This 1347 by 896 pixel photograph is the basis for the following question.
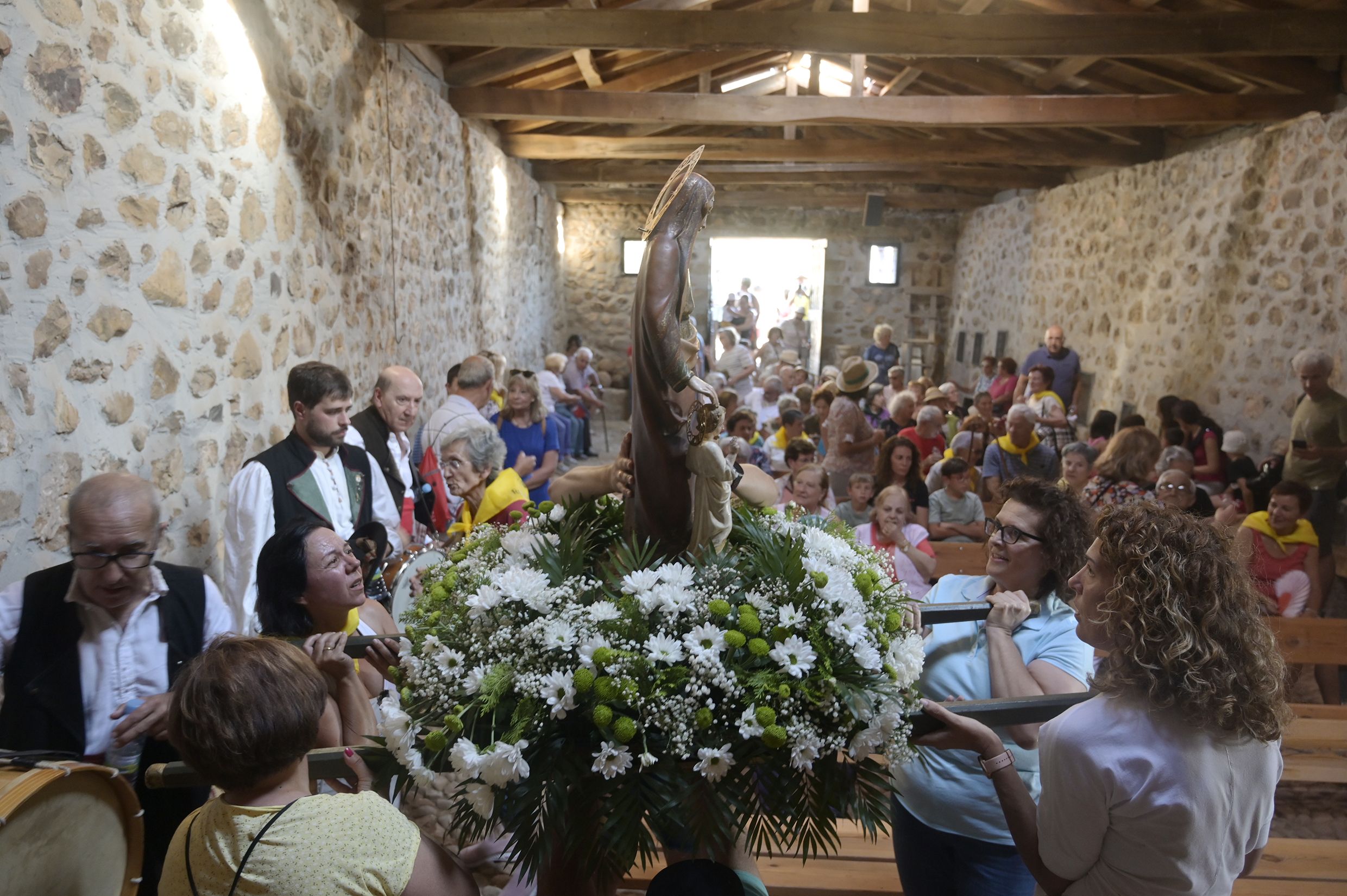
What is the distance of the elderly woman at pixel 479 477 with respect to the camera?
364cm

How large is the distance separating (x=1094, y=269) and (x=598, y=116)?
6.56m

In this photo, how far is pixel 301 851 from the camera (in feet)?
4.25

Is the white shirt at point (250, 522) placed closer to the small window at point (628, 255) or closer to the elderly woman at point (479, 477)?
the elderly woman at point (479, 477)

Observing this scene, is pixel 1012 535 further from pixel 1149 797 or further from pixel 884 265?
pixel 884 265

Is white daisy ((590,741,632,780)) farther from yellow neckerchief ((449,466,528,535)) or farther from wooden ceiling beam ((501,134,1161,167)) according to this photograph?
wooden ceiling beam ((501,134,1161,167))

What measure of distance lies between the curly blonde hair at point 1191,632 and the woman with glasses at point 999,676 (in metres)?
0.45

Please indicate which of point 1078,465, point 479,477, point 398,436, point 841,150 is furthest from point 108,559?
point 841,150

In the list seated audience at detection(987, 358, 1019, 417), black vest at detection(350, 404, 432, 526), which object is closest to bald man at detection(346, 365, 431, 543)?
black vest at detection(350, 404, 432, 526)

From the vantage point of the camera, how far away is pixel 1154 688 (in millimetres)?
1347

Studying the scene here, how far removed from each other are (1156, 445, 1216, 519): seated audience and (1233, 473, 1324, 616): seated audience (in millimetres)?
421

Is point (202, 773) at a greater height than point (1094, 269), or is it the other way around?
point (1094, 269)

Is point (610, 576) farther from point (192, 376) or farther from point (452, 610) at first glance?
point (192, 376)

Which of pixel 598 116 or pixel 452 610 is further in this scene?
pixel 598 116

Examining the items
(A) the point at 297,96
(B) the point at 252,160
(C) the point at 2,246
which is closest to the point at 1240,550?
(C) the point at 2,246
